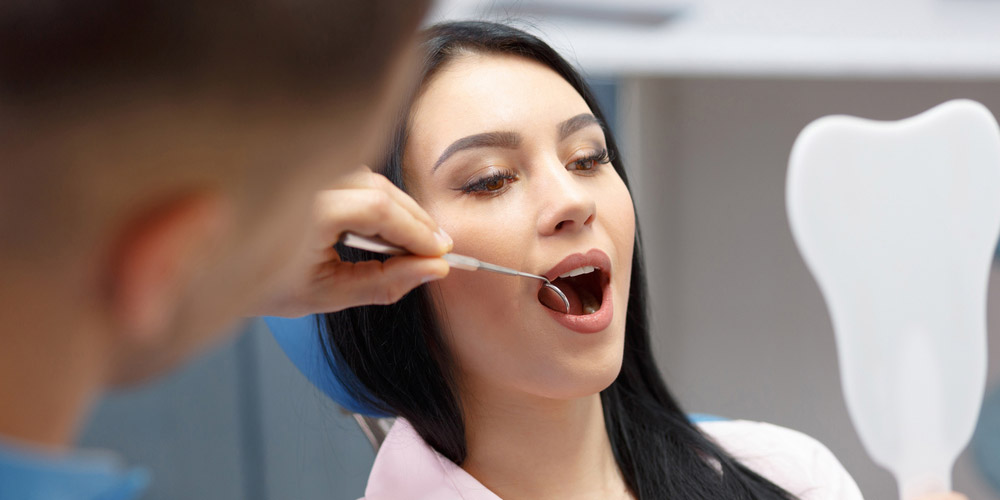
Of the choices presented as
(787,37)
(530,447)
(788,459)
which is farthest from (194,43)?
(787,37)

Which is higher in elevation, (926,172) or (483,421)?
(926,172)

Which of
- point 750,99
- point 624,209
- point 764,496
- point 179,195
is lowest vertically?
point 764,496

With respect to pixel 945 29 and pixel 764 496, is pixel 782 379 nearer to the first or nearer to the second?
pixel 945 29

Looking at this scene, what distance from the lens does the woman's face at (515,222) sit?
0.84 meters

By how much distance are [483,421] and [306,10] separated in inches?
26.9

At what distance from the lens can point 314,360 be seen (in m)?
1.06

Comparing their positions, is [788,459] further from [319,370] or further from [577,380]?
[319,370]

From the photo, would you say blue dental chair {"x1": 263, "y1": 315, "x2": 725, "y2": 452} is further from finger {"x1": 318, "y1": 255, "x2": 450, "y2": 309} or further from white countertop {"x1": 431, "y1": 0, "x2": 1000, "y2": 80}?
white countertop {"x1": 431, "y1": 0, "x2": 1000, "y2": 80}

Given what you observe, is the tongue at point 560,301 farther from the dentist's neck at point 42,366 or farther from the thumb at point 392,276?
the dentist's neck at point 42,366

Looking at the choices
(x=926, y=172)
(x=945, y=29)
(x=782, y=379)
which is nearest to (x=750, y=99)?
(x=945, y=29)

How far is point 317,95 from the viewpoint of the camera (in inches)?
13.1

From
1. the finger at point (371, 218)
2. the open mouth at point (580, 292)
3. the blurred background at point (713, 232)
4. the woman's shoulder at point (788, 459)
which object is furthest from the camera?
the blurred background at point (713, 232)

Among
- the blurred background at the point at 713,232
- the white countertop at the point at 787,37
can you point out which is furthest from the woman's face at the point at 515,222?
the white countertop at the point at 787,37

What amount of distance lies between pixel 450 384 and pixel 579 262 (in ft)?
0.66
